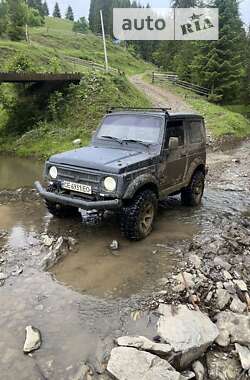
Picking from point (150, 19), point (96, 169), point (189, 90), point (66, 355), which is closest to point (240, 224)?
point (96, 169)

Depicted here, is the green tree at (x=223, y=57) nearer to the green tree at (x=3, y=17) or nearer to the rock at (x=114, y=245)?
the rock at (x=114, y=245)

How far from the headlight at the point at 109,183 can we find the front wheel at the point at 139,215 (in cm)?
47

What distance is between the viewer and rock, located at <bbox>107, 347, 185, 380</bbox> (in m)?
3.90

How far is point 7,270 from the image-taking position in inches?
248

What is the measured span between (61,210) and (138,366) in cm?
475

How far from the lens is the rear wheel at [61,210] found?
814 cm

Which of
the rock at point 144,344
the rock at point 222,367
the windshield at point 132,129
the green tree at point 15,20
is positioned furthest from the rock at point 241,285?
the green tree at point 15,20

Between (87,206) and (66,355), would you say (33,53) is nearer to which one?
(87,206)

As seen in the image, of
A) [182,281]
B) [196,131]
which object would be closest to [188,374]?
[182,281]

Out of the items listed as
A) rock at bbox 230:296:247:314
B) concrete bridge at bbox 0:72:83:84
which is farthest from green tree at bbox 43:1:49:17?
rock at bbox 230:296:247:314

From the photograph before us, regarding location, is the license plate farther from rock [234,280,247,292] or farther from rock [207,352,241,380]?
rock [207,352,241,380]

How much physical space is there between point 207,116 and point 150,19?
49.9 meters

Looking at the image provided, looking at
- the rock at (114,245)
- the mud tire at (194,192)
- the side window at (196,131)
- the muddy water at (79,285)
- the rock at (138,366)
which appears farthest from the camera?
the mud tire at (194,192)

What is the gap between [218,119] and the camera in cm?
2539
